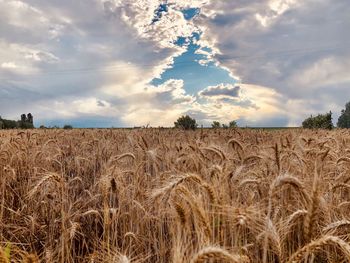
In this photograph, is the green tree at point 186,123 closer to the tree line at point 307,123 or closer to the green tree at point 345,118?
the tree line at point 307,123

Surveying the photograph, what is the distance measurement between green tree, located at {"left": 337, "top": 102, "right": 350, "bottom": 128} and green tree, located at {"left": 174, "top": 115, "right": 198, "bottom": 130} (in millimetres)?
63952

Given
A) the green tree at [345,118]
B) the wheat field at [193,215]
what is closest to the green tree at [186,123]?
the wheat field at [193,215]

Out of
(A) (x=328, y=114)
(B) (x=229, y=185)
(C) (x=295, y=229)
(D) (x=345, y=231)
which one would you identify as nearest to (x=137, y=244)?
(B) (x=229, y=185)

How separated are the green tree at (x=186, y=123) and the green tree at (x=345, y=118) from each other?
6395 centimetres

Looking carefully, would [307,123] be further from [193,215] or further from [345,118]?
[345,118]

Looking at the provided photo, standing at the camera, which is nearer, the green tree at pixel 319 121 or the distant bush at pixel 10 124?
the green tree at pixel 319 121

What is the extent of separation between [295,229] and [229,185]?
0.74 metres

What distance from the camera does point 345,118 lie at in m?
81.4

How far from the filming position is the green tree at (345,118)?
7788 centimetres

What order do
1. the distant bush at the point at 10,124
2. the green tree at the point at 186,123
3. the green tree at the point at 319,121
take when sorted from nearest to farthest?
the green tree at the point at 186,123, the green tree at the point at 319,121, the distant bush at the point at 10,124

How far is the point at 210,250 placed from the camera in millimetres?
1510

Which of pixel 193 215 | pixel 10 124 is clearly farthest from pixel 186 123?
pixel 10 124

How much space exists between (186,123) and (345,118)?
2751 inches

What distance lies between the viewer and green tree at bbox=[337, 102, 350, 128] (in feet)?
255
